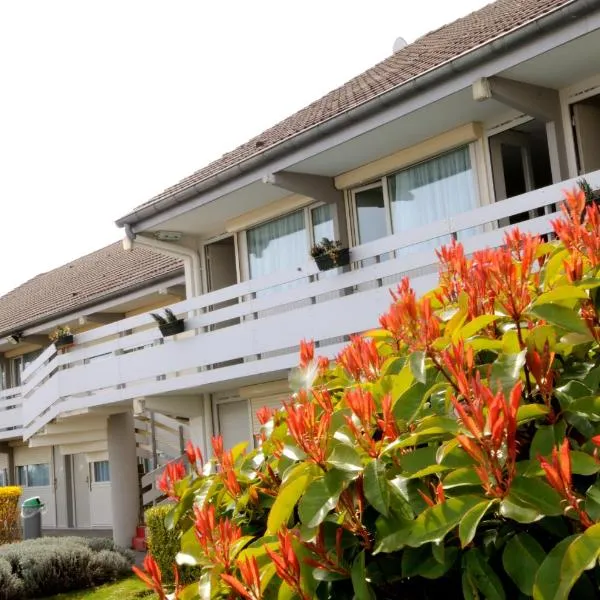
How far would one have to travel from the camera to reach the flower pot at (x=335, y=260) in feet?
43.2

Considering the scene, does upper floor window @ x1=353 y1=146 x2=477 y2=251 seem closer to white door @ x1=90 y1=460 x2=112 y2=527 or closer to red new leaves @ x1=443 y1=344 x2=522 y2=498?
red new leaves @ x1=443 y1=344 x2=522 y2=498

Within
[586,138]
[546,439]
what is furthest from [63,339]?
[546,439]

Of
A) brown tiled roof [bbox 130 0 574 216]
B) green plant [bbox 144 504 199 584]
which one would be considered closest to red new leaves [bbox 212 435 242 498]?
brown tiled roof [bbox 130 0 574 216]

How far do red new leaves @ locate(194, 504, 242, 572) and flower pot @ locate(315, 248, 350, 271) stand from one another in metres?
10.5

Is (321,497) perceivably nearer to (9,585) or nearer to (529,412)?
(529,412)

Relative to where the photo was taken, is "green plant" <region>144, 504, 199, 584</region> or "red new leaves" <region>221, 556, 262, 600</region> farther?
"green plant" <region>144, 504, 199, 584</region>

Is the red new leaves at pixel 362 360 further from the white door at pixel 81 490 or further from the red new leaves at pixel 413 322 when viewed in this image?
the white door at pixel 81 490

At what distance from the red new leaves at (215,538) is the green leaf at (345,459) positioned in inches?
15.1

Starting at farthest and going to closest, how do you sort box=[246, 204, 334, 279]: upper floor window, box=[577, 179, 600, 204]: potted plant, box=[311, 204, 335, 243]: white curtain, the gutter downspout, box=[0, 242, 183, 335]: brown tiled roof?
box=[0, 242, 183, 335]: brown tiled roof < box=[246, 204, 334, 279]: upper floor window < box=[311, 204, 335, 243]: white curtain < the gutter downspout < box=[577, 179, 600, 204]: potted plant

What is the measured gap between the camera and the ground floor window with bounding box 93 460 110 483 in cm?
2562

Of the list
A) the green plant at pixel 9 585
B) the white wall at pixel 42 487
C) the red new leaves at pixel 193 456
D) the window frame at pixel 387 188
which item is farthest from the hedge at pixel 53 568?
the white wall at pixel 42 487

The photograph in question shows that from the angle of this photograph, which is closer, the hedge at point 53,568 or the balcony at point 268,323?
the balcony at point 268,323

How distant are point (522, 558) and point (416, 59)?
12702mm

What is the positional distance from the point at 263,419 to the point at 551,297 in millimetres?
1305
